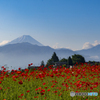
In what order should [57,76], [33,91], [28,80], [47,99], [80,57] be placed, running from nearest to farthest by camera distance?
[47,99], [33,91], [28,80], [57,76], [80,57]

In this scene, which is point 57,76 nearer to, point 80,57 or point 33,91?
point 33,91

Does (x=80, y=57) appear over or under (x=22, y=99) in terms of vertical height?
over

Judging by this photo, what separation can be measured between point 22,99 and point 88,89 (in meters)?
3.44

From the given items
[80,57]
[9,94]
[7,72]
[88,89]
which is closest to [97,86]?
[88,89]

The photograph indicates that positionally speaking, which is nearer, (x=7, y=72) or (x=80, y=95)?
(x=80, y=95)

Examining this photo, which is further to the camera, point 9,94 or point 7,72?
point 7,72

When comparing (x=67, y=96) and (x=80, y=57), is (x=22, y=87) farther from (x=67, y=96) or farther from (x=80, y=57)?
(x=80, y=57)

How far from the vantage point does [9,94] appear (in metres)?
6.55

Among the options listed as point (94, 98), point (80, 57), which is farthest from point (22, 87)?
point (80, 57)

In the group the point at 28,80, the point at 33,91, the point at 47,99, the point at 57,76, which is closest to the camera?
the point at 47,99

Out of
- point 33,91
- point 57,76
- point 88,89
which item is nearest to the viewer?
point 33,91

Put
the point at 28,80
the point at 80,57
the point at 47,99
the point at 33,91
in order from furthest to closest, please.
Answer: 1. the point at 80,57
2. the point at 28,80
3. the point at 33,91
4. the point at 47,99

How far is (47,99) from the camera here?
5875 millimetres

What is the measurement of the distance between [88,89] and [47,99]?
8.22 feet
